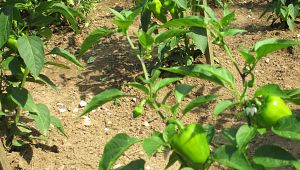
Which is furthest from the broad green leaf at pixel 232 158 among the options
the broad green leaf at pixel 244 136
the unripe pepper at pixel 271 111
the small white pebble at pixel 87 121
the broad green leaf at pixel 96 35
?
the small white pebble at pixel 87 121

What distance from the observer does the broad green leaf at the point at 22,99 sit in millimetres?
2271

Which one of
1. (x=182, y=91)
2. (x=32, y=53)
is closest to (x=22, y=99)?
(x=32, y=53)

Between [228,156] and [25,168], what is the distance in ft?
4.83

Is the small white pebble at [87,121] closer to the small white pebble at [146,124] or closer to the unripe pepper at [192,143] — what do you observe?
the small white pebble at [146,124]

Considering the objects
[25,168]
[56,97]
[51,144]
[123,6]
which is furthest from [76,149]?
[123,6]

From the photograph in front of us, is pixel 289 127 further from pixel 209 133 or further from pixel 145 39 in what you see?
pixel 145 39

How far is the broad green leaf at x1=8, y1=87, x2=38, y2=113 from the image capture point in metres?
2.27

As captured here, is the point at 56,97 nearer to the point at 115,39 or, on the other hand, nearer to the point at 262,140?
the point at 115,39

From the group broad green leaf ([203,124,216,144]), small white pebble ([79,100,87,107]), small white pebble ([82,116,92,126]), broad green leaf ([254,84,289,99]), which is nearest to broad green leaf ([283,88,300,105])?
broad green leaf ([254,84,289,99])

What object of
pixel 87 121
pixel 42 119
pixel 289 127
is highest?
pixel 289 127

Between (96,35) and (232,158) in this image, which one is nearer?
(232,158)

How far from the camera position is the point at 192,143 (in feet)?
4.68

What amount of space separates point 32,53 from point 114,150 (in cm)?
83

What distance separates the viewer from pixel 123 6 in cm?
482
